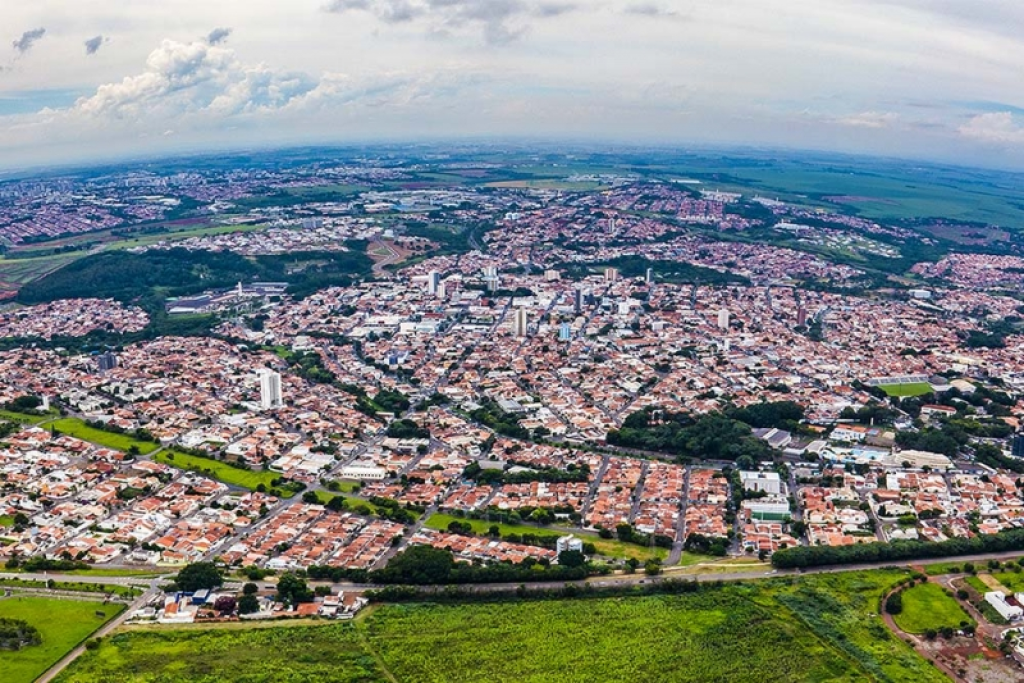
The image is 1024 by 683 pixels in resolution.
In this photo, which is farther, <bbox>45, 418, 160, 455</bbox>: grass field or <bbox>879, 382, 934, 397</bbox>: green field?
<bbox>879, 382, 934, 397</bbox>: green field

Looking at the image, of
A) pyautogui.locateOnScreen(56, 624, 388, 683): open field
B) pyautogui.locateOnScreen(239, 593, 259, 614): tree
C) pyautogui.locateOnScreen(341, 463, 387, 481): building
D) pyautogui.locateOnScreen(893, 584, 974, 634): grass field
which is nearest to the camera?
pyautogui.locateOnScreen(56, 624, 388, 683): open field

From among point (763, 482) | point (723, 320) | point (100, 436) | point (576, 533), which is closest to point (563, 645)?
point (576, 533)

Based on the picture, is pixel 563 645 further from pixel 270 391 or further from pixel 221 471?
pixel 270 391

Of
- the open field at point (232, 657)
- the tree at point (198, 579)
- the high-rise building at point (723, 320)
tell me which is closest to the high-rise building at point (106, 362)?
the tree at point (198, 579)

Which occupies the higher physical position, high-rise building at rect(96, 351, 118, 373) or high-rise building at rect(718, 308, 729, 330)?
high-rise building at rect(718, 308, 729, 330)

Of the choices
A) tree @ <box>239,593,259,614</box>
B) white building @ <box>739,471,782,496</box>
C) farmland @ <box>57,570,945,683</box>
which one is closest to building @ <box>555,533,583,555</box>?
farmland @ <box>57,570,945,683</box>

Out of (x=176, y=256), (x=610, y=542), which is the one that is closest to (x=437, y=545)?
(x=610, y=542)

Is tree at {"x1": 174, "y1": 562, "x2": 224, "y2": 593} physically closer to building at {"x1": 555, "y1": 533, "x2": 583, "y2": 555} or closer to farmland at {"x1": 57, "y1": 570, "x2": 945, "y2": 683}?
farmland at {"x1": 57, "y1": 570, "x2": 945, "y2": 683}
